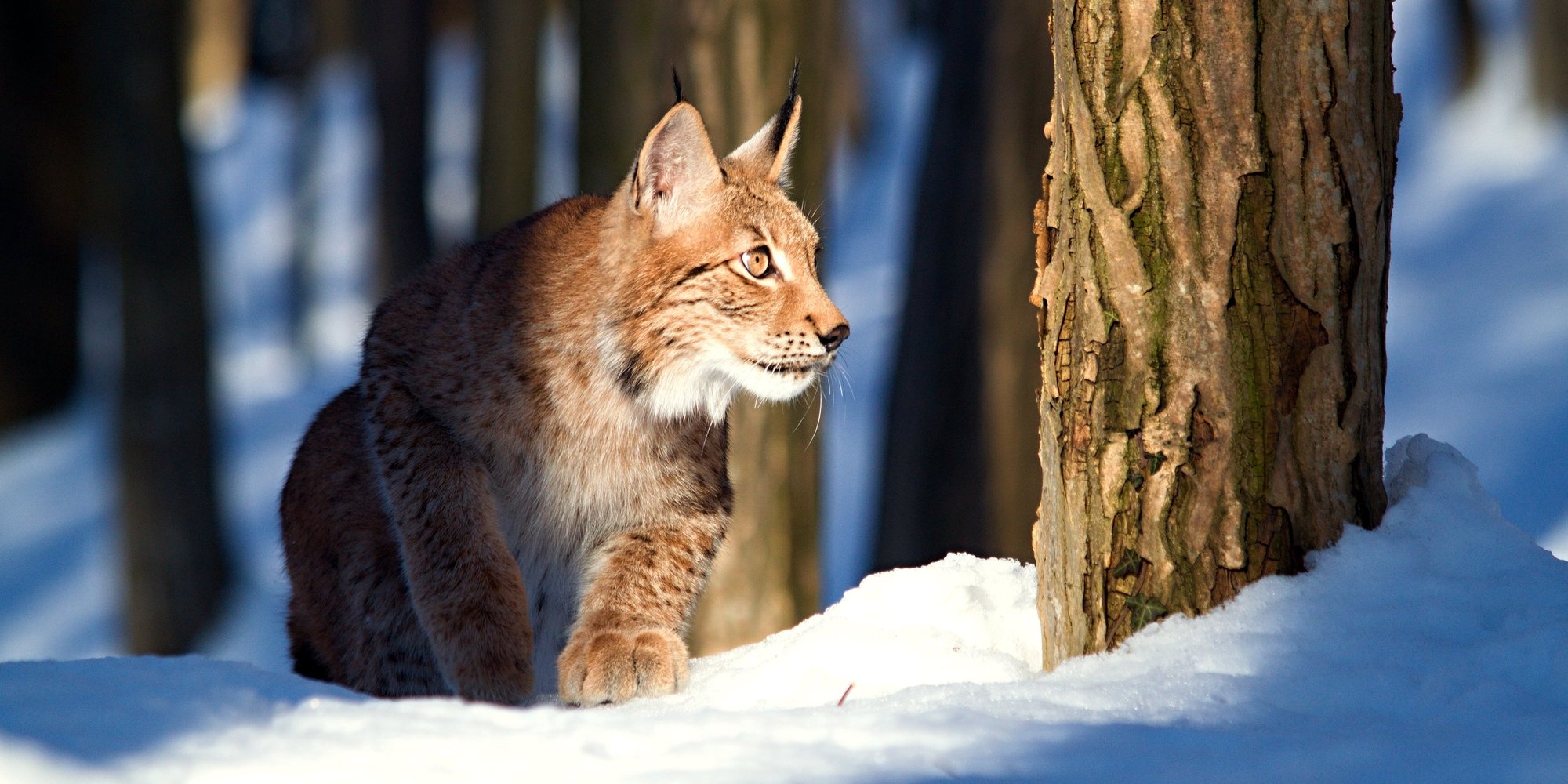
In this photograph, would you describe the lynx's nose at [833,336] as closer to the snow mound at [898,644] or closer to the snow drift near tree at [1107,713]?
the snow mound at [898,644]

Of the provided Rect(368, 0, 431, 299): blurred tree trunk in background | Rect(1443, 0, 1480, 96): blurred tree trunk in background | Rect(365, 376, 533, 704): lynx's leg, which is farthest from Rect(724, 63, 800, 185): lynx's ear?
Rect(1443, 0, 1480, 96): blurred tree trunk in background

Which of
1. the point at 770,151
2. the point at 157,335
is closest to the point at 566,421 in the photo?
the point at 770,151

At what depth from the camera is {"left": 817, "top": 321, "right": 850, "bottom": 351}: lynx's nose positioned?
4.11 m

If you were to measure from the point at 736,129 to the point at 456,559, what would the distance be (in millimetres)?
2548

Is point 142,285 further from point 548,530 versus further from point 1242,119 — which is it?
point 1242,119

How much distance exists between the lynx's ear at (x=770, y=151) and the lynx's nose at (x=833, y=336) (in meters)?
0.68

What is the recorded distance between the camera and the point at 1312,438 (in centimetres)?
295

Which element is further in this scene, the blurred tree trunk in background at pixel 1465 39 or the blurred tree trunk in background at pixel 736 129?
the blurred tree trunk in background at pixel 1465 39

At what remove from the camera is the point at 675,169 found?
4.24 metres

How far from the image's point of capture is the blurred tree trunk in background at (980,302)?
7566 millimetres

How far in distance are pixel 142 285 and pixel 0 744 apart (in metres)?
8.88

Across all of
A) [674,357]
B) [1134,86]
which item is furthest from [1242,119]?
[674,357]

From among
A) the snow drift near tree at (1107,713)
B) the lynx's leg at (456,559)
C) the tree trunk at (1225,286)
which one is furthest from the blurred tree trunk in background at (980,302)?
the tree trunk at (1225,286)

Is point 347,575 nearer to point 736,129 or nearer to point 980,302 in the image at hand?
point 736,129
